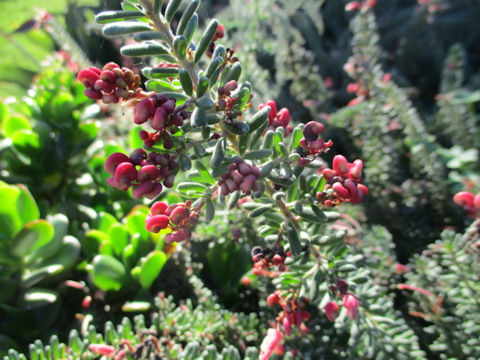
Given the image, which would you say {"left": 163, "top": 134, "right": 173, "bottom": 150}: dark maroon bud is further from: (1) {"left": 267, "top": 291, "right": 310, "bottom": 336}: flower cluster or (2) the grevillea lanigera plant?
(1) {"left": 267, "top": 291, "right": 310, "bottom": 336}: flower cluster

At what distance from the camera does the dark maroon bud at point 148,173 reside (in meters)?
0.61

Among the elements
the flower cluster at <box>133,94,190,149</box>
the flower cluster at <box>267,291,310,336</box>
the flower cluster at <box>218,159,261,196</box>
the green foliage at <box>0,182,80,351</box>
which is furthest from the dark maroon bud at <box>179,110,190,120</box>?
the green foliage at <box>0,182,80,351</box>

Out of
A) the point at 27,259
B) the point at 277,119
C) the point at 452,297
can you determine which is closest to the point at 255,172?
the point at 277,119

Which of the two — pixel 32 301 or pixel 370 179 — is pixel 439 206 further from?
pixel 32 301

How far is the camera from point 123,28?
0.63 metres

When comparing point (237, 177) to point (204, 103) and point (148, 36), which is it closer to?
point (204, 103)

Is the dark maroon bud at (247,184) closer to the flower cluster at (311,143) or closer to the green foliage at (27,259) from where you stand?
the flower cluster at (311,143)

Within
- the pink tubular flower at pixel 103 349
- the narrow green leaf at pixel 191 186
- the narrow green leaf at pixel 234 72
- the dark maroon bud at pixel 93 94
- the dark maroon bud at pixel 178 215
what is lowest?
the pink tubular flower at pixel 103 349

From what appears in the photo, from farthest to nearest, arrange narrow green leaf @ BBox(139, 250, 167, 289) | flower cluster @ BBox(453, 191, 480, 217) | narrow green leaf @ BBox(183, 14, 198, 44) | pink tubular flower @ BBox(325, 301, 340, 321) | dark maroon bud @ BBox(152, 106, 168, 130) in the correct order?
1. narrow green leaf @ BBox(139, 250, 167, 289)
2. flower cluster @ BBox(453, 191, 480, 217)
3. pink tubular flower @ BBox(325, 301, 340, 321)
4. narrow green leaf @ BBox(183, 14, 198, 44)
5. dark maroon bud @ BBox(152, 106, 168, 130)

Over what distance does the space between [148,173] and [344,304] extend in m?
0.47

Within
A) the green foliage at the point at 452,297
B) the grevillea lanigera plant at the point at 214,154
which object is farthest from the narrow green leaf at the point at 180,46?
the green foliage at the point at 452,297

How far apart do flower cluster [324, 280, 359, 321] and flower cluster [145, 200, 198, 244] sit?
0.34m

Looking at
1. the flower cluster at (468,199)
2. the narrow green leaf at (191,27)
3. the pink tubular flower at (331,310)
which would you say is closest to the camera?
the narrow green leaf at (191,27)

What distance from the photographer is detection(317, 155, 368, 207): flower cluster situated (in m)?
0.68
